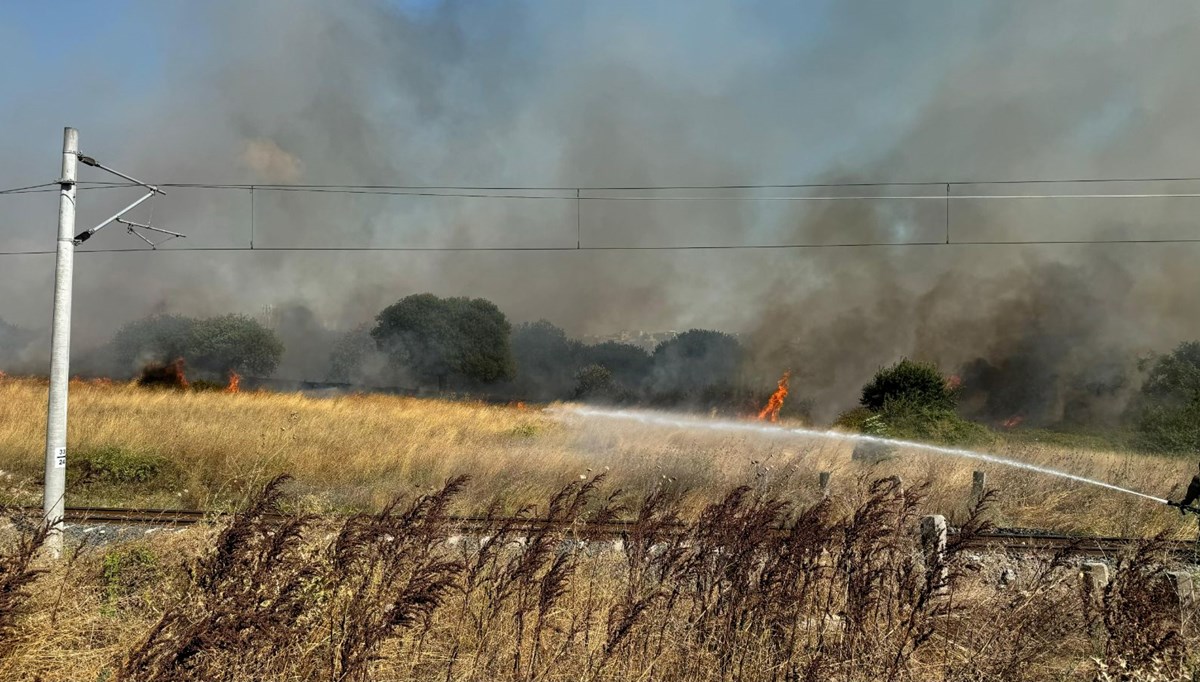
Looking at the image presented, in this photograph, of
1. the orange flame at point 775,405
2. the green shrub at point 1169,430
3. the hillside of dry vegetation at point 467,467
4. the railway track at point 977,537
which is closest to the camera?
the railway track at point 977,537

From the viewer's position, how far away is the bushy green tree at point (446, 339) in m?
49.3

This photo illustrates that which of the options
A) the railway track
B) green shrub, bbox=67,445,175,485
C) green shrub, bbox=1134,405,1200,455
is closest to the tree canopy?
green shrub, bbox=67,445,175,485

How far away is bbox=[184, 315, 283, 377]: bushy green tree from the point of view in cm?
4378

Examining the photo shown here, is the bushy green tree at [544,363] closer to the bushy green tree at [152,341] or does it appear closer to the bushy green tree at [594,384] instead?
the bushy green tree at [594,384]

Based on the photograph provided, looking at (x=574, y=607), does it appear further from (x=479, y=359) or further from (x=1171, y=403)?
(x=479, y=359)

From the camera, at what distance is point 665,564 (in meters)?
4.16

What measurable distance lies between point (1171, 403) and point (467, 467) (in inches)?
1036

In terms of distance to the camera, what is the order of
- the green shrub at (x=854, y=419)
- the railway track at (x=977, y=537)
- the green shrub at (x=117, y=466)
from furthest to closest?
the green shrub at (x=854, y=419), the green shrub at (x=117, y=466), the railway track at (x=977, y=537)

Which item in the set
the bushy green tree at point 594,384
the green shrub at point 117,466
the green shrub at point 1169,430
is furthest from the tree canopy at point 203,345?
the green shrub at point 1169,430

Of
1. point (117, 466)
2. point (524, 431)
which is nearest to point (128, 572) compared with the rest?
point (117, 466)

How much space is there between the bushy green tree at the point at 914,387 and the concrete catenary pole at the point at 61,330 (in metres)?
22.0

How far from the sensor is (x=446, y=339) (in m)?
49.6

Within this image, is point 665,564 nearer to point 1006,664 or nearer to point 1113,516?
point 1006,664

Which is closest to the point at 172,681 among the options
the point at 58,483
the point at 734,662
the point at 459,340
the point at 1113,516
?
the point at 734,662
